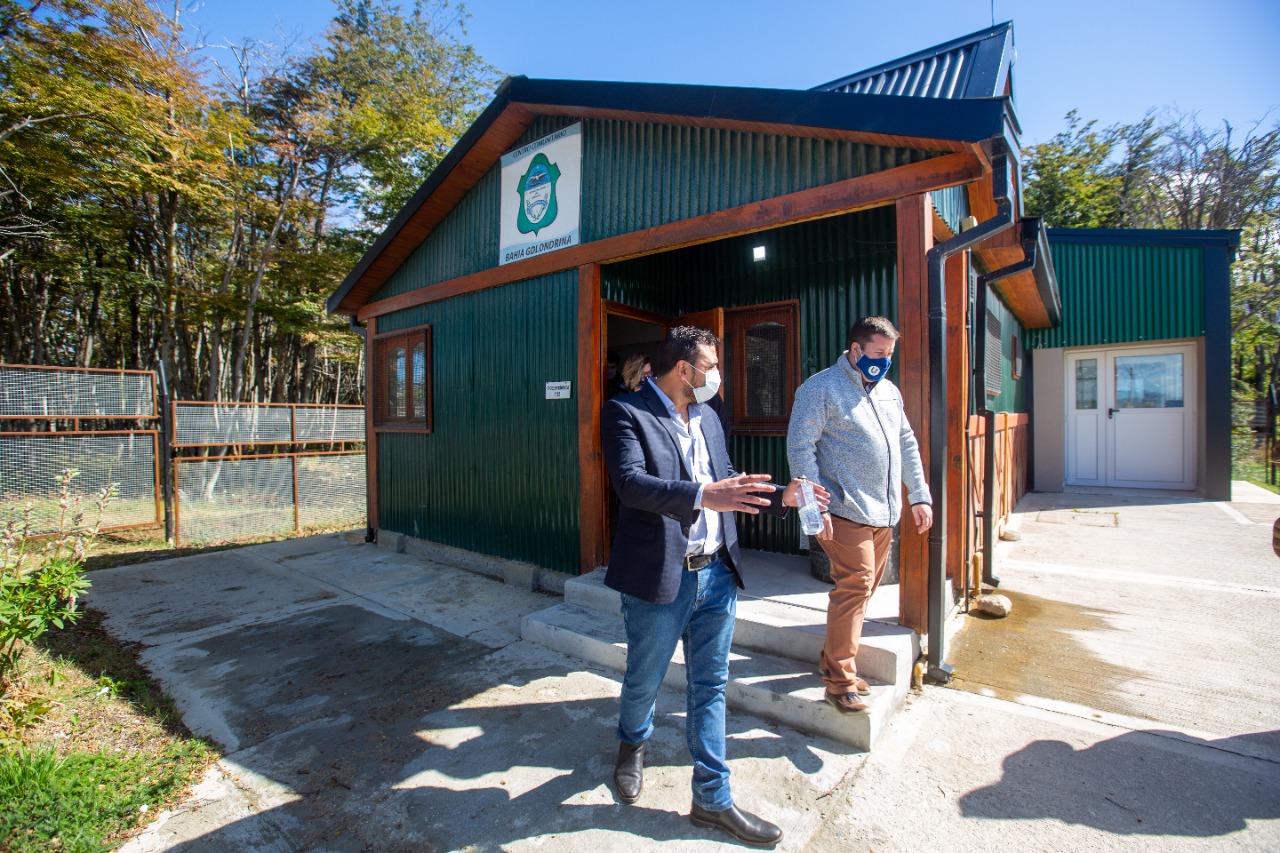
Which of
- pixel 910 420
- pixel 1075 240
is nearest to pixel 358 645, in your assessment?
pixel 910 420

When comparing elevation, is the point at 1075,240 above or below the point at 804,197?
above

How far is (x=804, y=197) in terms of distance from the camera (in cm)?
334

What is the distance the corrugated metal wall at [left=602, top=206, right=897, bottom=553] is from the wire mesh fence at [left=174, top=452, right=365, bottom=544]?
6578 millimetres

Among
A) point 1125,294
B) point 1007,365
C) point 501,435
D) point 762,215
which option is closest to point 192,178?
point 501,435

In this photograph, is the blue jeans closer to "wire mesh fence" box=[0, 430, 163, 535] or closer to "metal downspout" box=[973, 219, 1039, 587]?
"metal downspout" box=[973, 219, 1039, 587]

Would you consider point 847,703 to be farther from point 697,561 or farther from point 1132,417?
point 1132,417

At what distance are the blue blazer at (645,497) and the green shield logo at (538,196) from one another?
11.5 ft

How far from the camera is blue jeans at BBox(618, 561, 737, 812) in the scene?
1.96m

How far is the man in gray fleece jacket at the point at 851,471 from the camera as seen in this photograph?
2441 millimetres

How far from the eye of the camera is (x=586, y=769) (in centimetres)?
236

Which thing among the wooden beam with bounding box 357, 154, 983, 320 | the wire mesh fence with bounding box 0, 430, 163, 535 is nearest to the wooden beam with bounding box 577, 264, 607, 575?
the wooden beam with bounding box 357, 154, 983, 320

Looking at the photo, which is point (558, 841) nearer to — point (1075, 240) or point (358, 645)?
point (358, 645)

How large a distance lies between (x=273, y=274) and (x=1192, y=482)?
17.7m

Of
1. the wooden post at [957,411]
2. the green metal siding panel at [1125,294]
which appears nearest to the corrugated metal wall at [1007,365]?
the green metal siding panel at [1125,294]
